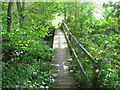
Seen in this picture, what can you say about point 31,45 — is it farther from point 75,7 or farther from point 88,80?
point 75,7

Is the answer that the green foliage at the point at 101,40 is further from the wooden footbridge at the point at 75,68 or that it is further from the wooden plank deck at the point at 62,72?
the wooden plank deck at the point at 62,72

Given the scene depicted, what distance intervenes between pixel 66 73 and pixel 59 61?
1137 mm

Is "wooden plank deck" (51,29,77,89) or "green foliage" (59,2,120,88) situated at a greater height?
"green foliage" (59,2,120,88)

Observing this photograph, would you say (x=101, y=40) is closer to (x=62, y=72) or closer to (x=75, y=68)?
(x=75, y=68)

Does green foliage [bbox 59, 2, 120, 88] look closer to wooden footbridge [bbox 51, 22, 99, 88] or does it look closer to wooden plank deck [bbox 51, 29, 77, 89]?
wooden footbridge [bbox 51, 22, 99, 88]

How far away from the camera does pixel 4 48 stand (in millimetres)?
4270

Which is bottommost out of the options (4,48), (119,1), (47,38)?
(47,38)

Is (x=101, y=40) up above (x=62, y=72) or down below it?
above

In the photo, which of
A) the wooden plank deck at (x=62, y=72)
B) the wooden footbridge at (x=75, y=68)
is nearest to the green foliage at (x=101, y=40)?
the wooden footbridge at (x=75, y=68)

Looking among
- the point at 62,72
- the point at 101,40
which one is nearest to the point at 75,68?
the point at 62,72

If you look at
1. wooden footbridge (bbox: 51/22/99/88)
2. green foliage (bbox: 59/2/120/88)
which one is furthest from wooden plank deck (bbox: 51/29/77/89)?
green foliage (bbox: 59/2/120/88)

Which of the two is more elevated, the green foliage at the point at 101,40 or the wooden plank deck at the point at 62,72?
the green foliage at the point at 101,40

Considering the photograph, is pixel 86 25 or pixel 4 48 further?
pixel 86 25

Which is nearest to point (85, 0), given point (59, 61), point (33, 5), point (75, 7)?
point (75, 7)
